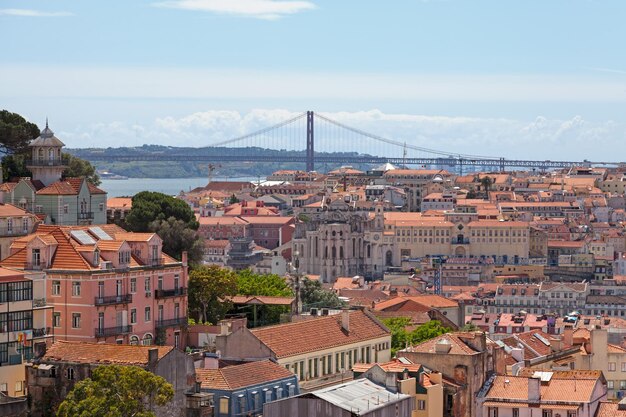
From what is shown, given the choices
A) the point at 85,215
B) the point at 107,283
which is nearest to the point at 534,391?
the point at 107,283

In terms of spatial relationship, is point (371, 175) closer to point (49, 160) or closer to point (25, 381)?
point (49, 160)

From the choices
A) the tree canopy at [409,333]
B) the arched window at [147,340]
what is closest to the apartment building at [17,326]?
the arched window at [147,340]

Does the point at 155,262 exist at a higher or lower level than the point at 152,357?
higher

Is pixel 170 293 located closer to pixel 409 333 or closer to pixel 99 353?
pixel 99 353

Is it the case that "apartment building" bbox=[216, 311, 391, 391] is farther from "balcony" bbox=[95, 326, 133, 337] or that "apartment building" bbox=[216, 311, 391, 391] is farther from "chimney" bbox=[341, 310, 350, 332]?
"balcony" bbox=[95, 326, 133, 337]

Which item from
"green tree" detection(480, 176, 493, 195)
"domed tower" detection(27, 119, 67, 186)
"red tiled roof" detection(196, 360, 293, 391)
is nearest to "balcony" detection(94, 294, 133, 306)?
"red tiled roof" detection(196, 360, 293, 391)

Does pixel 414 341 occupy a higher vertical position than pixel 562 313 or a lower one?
higher

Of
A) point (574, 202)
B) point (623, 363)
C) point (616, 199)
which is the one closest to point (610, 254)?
point (574, 202)
